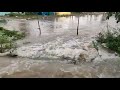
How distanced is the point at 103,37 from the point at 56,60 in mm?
2191

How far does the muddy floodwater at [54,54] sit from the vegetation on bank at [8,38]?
25 centimetres

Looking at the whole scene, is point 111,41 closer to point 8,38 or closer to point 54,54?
point 54,54

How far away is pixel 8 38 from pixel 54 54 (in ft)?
6.70

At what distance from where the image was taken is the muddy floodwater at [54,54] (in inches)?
194

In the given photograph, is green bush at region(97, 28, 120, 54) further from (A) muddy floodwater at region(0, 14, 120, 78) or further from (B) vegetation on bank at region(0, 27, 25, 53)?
(B) vegetation on bank at region(0, 27, 25, 53)

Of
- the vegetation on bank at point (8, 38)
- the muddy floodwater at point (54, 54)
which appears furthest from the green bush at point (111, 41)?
the vegetation on bank at point (8, 38)

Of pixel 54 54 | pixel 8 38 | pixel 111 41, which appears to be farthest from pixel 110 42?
pixel 8 38

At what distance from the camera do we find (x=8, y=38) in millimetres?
7180

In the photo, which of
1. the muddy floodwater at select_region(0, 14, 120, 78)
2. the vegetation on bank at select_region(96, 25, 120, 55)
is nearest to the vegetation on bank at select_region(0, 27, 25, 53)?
the muddy floodwater at select_region(0, 14, 120, 78)

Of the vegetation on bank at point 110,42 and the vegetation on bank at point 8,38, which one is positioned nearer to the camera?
the vegetation on bank at point 110,42

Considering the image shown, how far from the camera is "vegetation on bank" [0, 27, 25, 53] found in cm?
638

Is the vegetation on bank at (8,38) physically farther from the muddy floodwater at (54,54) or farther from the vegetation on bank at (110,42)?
the vegetation on bank at (110,42)

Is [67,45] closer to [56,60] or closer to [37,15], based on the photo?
[56,60]

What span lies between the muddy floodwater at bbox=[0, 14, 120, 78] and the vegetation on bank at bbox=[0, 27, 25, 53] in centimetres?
25
